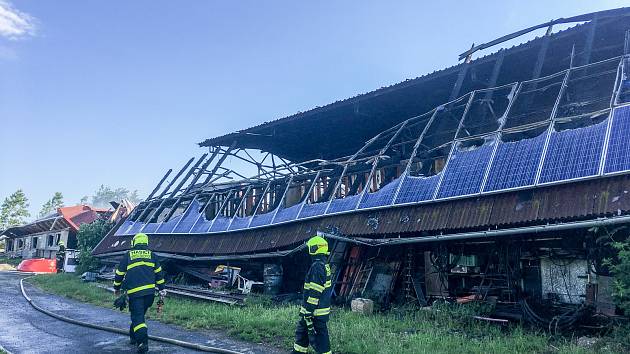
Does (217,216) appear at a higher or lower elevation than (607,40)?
lower

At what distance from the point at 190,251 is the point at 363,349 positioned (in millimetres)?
10541

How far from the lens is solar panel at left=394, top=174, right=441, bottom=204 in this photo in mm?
10216

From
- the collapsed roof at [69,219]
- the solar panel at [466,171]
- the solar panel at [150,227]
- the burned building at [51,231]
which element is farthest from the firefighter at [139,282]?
the collapsed roof at [69,219]

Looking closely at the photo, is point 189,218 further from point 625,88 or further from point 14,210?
point 14,210

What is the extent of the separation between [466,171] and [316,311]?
5450 millimetres

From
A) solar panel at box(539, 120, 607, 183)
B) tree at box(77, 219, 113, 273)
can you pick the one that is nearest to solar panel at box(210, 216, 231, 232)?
tree at box(77, 219, 113, 273)

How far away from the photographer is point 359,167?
43.2ft

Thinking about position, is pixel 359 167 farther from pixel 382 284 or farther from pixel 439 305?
pixel 439 305

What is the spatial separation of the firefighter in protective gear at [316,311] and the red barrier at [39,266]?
87.6 ft

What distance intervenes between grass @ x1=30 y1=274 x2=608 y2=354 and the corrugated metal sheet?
1.90 m

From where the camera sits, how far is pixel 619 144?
7859 mm

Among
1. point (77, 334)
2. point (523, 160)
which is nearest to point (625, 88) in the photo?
point (523, 160)

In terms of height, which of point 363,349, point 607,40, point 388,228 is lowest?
point 363,349

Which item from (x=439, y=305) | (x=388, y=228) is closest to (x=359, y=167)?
(x=388, y=228)
